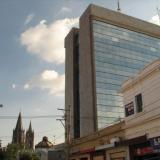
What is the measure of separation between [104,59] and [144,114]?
6442cm

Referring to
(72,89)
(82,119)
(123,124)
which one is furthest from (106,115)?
(123,124)

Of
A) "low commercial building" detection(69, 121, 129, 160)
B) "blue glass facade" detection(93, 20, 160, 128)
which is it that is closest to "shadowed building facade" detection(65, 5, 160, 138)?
"blue glass facade" detection(93, 20, 160, 128)

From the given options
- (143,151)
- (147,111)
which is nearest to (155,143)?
(143,151)

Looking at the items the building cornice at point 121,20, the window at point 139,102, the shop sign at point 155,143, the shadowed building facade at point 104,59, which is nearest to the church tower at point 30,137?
the shadowed building facade at point 104,59

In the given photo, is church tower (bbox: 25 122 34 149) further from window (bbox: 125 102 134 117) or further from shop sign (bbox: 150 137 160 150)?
shop sign (bbox: 150 137 160 150)

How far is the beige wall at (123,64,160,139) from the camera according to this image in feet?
75.8

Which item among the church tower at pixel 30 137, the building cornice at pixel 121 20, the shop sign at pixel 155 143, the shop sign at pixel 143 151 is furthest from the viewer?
the church tower at pixel 30 137

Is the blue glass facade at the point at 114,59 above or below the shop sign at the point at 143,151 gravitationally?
above

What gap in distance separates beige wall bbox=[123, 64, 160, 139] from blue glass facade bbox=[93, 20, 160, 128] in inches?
2119

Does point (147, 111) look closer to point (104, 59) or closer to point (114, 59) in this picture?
point (104, 59)

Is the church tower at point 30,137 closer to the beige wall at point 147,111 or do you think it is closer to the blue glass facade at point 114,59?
the blue glass facade at point 114,59

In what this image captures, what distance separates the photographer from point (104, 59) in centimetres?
8844

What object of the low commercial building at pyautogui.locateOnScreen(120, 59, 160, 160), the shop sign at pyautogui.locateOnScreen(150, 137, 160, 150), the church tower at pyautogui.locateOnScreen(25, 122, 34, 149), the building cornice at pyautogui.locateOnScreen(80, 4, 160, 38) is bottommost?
the shop sign at pyautogui.locateOnScreen(150, 137, 160, 150)

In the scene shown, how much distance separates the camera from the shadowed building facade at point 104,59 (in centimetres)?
8394
